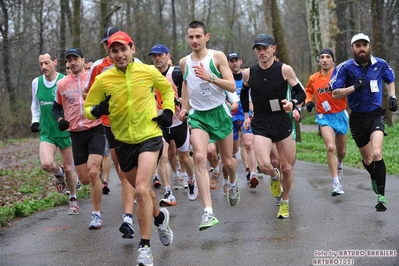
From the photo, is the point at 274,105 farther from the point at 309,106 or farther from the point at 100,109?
the point at 100,109

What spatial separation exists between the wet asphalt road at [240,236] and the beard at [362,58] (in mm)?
1963

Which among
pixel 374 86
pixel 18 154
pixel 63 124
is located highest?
pixel 374 86

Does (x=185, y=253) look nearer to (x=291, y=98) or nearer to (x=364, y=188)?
(x=291, y=98)

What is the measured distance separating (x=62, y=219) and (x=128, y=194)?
6.43 ft

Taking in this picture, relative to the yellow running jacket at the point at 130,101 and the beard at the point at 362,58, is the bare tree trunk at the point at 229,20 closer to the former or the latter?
the beard at the point at 362,58

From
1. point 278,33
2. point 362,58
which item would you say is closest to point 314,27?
point 278,33

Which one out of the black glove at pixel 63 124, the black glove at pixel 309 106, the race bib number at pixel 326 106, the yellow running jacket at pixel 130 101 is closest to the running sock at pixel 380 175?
the black glove at pixel 309 106

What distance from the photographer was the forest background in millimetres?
21828

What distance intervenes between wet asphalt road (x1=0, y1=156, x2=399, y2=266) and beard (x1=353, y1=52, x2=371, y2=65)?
1.96m

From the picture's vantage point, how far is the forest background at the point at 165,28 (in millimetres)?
21828

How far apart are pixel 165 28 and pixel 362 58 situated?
39829mm

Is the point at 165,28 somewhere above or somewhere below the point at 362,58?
above

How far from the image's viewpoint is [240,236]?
25.4 feet

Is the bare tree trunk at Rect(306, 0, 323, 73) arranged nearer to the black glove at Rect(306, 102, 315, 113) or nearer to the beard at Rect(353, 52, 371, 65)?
the black glove at Rect(306, 102, 315, 113)
